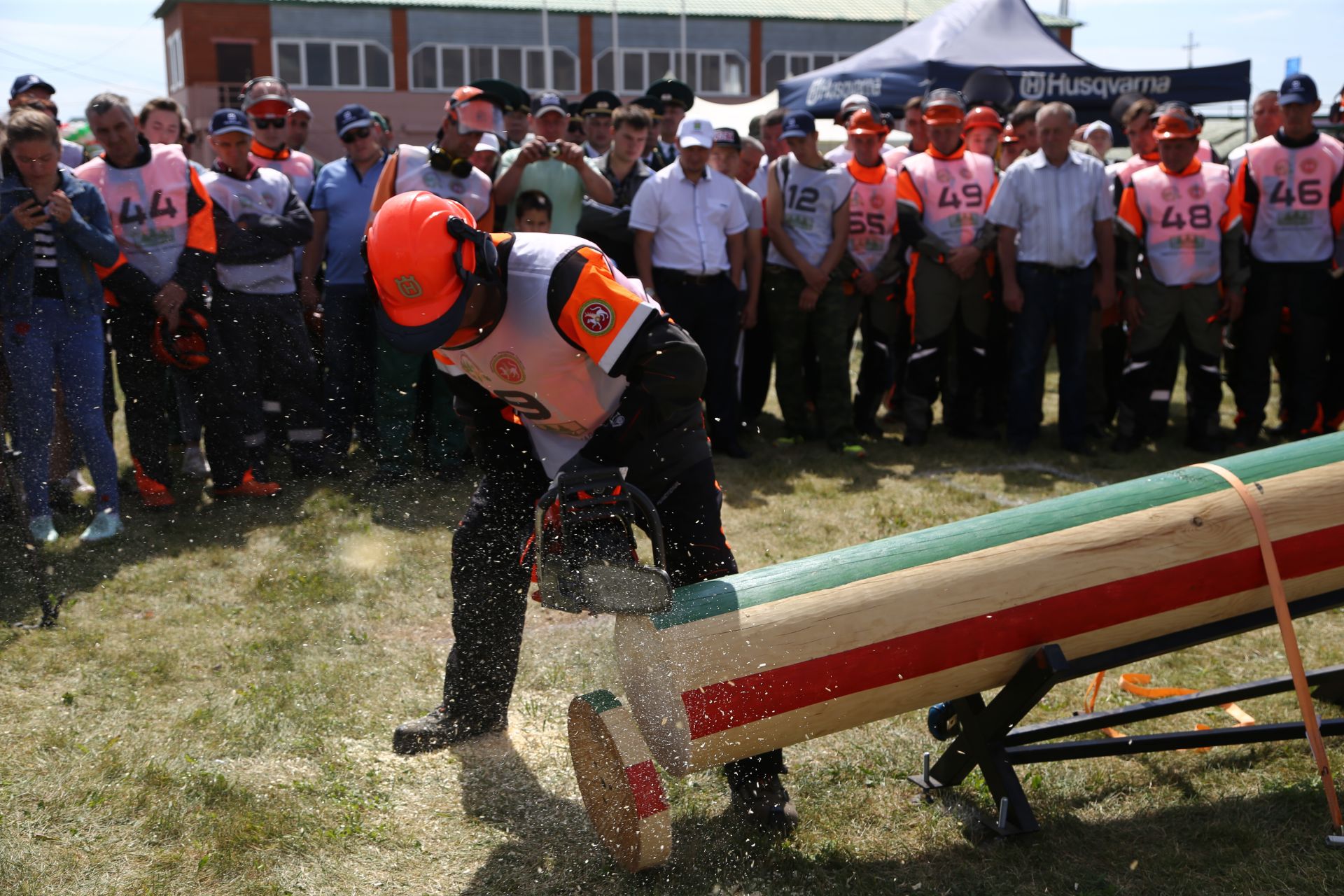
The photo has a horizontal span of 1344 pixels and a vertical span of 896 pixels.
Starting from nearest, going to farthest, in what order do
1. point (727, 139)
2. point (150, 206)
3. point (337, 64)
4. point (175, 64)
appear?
1. point (150, 206)
2. point (727, 139)
3. point (337, 64)
4. point (175, 64)

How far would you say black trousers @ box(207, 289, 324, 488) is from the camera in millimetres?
6578

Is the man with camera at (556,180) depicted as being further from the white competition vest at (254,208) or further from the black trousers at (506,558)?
the black trousers at (506,558)

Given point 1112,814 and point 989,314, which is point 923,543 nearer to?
point 1112,814

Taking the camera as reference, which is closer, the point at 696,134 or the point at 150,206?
the point at 150,206

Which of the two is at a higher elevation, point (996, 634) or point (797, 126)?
point (797, 126)

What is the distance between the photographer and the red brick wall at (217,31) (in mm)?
38031

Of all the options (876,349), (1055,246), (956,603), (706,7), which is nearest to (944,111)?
(1055,246)

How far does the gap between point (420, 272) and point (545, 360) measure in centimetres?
45

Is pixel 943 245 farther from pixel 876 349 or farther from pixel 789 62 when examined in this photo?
pixel 789 62

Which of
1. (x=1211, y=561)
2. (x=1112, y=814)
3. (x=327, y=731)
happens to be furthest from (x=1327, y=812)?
(x=327, y=731)

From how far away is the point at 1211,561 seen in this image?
124 inches

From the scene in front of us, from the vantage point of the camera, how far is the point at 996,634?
306 centimetres

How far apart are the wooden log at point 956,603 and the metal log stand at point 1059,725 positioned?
0.16ft

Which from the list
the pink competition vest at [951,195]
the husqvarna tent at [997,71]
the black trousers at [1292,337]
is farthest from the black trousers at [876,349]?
the husqvarna tent at [997,71]
